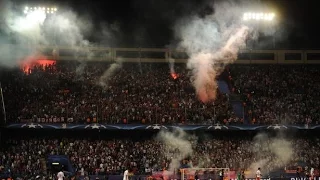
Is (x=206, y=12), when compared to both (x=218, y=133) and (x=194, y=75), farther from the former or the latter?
(x=218, y=133)

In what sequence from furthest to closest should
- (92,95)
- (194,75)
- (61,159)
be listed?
(194,75), (92,95), (61,159)

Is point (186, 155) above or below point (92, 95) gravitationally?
below

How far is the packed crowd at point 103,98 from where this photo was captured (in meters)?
37.1

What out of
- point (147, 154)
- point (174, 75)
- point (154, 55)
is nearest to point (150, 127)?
point (147, 154)

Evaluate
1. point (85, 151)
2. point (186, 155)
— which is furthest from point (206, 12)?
point (85, 151)

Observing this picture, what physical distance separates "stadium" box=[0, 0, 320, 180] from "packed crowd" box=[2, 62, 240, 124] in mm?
100

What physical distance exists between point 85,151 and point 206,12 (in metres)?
15.7

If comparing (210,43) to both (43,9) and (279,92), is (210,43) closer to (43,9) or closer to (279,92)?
(279,92)

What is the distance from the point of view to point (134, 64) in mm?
47406

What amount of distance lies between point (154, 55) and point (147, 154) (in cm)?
1620

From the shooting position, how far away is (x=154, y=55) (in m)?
48.5

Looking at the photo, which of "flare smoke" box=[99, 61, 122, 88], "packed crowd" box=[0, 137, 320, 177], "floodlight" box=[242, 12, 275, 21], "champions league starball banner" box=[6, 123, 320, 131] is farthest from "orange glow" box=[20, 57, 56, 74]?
"floodlight" box=[242, 12, 275, 21]

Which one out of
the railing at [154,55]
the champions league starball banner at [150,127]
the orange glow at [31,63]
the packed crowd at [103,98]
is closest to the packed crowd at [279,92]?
the champions league starball banner at [150,127]

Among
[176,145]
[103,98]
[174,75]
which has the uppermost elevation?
[174,75]
